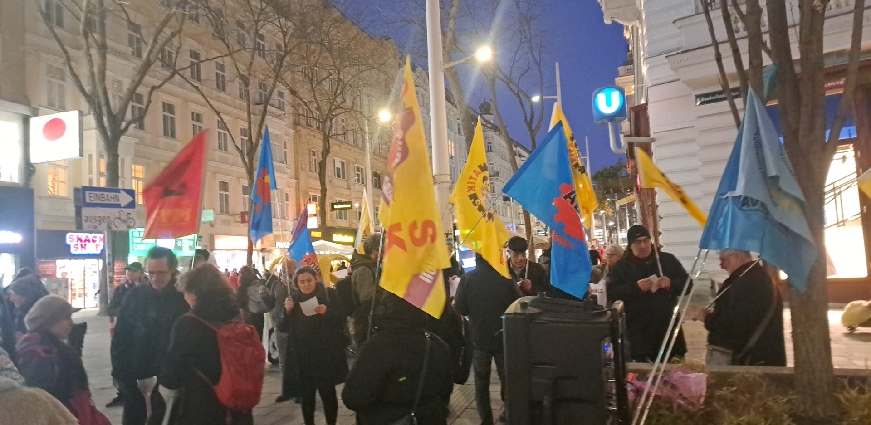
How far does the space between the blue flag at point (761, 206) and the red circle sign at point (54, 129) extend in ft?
50.3

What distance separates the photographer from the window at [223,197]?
33662 millimetres

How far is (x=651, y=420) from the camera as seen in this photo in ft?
14.6

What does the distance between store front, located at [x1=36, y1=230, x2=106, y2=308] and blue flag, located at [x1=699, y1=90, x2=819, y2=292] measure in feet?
73.5

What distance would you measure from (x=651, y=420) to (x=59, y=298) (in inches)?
155

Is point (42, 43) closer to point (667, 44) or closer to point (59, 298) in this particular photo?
point (667, 44)

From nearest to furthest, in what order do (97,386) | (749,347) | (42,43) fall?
(749,347) → (97,386) → (42,43)

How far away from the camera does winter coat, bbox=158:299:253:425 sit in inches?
145

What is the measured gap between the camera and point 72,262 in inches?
998

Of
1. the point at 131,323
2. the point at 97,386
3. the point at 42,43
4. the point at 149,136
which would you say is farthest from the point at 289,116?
the point at 131,323

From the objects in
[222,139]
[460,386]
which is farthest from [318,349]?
[222,139]

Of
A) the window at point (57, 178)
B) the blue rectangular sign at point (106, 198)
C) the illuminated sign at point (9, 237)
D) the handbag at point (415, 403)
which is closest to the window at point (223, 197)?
the window at point (57, 178)

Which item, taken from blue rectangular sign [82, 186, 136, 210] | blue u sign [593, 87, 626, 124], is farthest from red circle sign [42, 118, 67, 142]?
blue u sign [593, 87, 626, 124]

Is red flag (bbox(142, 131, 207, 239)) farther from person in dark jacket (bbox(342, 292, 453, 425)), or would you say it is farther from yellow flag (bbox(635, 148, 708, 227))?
yellow flag (bbox(635, 148, 708, 227))

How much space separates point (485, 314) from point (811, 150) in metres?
2.93
